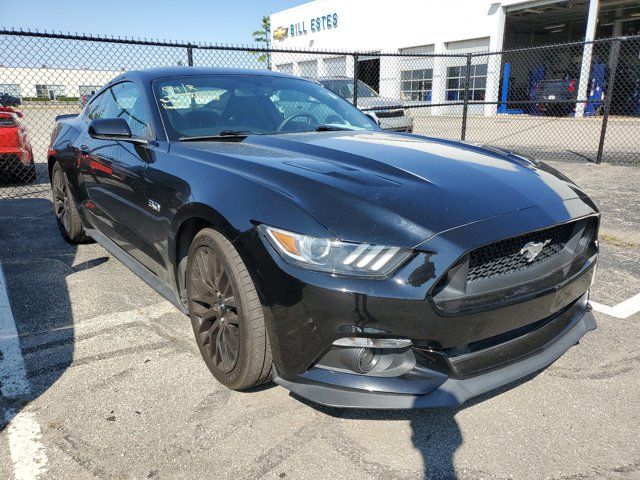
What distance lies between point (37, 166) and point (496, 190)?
1023cm

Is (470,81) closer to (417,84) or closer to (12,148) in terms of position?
(417,84)

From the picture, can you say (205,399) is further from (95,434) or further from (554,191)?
(554,191)

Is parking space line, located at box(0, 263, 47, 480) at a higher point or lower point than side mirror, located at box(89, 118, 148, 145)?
lower

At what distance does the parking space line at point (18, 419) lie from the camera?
6.61ft

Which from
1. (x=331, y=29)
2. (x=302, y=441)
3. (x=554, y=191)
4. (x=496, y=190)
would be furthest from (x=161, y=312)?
(x=331, y=29)

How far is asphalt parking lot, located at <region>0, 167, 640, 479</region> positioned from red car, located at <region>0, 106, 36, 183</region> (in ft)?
15.2

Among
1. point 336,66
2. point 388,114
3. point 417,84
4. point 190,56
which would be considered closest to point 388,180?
point 190,56

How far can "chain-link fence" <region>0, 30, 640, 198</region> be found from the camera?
25.6ft

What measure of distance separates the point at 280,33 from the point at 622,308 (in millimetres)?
38892

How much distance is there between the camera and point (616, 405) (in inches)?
94.5

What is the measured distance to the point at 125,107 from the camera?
3.70 meters

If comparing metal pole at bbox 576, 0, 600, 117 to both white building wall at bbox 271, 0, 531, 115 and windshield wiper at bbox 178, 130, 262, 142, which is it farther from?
windshield wiper at bbox 178, 130, 262, 142

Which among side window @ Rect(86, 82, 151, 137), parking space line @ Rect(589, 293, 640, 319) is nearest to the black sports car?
side window @ Rect(86, 82, 151, 137)

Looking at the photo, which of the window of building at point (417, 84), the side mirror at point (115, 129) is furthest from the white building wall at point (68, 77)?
the window of building at point (417, 84)
